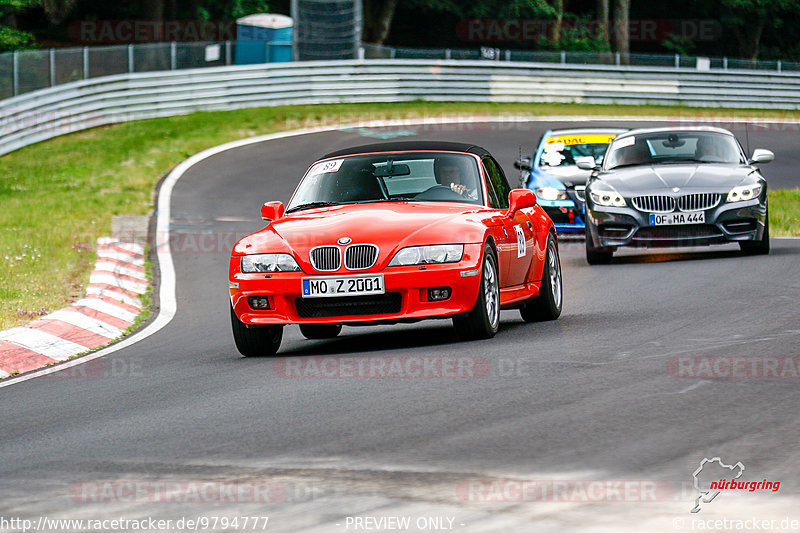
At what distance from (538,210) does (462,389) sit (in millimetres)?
4445

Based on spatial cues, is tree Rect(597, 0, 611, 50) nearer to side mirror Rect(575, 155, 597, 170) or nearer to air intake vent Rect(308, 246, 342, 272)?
side mirror Rect(575, 155, 597, 170)

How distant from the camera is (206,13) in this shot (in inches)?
2052

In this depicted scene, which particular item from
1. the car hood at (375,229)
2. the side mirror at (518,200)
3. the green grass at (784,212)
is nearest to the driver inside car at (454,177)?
the side mirror at (518,200)

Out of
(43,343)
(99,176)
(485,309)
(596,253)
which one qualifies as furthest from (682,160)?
(99,176)

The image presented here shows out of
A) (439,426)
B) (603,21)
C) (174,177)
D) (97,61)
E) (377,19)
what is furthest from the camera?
(603,21)

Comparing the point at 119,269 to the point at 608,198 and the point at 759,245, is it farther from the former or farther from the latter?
the point at 759,245

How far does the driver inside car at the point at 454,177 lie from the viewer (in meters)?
10.3

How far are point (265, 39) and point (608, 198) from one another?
30914mm

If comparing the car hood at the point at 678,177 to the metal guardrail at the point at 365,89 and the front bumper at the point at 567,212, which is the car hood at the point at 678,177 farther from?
the metal guardrail at the point at 365,89

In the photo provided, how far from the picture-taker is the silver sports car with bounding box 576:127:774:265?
14.9 metres

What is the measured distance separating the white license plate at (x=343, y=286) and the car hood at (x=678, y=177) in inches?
270

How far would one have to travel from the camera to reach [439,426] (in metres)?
6.27

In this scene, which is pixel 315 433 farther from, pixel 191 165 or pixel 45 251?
pixel 191 165

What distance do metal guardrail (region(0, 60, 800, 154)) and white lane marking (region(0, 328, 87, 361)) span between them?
19.3 meters
